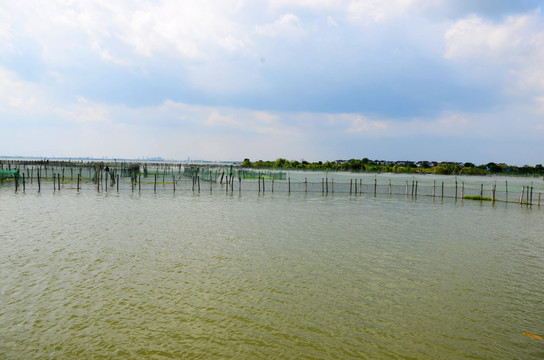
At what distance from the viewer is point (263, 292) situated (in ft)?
29.3

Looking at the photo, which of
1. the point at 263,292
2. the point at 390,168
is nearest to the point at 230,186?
the point at 263,292

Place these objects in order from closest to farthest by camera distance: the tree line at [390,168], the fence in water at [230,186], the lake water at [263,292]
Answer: the lake water at [263,292], the fence in water at [230,186], the tree line at [390,168]

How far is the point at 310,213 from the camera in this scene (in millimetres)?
23875

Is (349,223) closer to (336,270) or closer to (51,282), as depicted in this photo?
(336,270)

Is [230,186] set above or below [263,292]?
above

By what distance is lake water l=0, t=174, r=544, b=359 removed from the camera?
6418 mm

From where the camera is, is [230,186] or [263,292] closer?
[263,292]

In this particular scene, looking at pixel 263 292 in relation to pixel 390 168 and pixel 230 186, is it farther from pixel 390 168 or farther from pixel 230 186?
pixel 390 168

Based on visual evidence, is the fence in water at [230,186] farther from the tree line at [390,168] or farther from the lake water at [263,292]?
the tree line at [390,168]

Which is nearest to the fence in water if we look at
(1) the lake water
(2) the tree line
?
(1) the lake water

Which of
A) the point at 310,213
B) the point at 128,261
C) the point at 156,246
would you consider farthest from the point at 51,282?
the point at 310,213

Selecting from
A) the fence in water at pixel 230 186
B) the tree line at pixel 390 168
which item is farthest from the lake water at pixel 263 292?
the tree line at pixel 390 168

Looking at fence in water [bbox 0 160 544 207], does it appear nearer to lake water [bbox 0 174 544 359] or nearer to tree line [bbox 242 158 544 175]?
→ lake water [bbox 0 174 544 359]

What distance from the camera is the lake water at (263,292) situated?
642 centimetres
